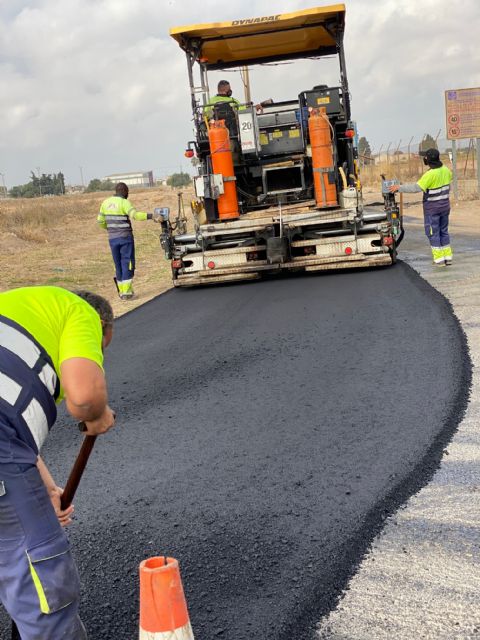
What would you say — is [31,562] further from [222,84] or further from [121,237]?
[222,84]

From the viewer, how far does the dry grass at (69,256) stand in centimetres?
1303

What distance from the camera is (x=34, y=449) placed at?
214 cm

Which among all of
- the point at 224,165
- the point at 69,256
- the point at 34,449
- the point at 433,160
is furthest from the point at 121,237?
the point at 34,449

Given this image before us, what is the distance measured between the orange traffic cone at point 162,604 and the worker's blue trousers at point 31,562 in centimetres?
21

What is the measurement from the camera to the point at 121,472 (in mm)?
4125

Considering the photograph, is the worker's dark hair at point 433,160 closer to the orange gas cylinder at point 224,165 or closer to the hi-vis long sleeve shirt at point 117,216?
the orange gas cylinder at point 224,165

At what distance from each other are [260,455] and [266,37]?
818 centimetres

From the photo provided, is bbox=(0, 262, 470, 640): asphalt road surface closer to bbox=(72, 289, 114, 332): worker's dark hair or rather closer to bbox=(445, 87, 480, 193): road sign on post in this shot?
bbox=(72, 289, 114, 332): worker's dark hair

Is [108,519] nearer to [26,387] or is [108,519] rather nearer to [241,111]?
[26,387]

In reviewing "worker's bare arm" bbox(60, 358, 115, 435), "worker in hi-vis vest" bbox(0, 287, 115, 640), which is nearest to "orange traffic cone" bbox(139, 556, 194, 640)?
"worker in hi-vis vest" bbox(0, 287, 115, 640)

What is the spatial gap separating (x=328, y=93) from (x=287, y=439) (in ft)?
24.5

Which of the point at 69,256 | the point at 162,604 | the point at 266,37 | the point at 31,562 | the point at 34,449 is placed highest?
the point at 266,37

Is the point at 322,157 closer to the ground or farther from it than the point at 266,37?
closer to the ground

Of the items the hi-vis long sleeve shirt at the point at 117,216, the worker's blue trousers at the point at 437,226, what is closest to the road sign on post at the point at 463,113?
the worker's blue trousers at the point at 437,226
